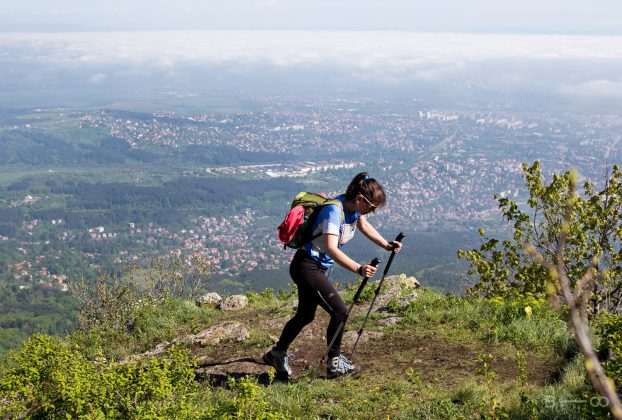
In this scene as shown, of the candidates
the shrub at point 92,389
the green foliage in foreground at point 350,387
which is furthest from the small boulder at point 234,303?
the shrub at point 92,389

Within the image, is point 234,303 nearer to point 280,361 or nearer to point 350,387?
point 280,361

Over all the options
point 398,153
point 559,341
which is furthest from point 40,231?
point 559,341

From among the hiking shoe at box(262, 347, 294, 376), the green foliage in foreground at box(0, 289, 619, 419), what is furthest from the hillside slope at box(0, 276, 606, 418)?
the hiking shoe at box(262, 347, 294, 376)

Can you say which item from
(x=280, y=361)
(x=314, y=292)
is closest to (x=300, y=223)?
(x=314, y=292)

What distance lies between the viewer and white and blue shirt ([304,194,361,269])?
18.6 ft

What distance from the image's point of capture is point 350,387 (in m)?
6.00

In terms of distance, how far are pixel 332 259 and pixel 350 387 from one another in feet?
4.89

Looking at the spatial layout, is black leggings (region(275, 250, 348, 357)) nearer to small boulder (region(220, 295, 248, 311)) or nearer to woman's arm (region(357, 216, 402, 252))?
woman's arm (region(357, 216, 402, 252))

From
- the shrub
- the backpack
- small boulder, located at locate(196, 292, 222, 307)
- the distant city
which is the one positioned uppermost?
the backpack

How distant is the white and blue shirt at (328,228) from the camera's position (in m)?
5.67

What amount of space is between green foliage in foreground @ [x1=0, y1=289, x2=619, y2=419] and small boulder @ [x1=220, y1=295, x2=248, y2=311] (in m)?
3.41

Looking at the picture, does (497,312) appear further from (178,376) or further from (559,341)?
(178,376)

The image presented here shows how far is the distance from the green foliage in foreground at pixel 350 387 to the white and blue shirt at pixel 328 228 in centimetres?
149

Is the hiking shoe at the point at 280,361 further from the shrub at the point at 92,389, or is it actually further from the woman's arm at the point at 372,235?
the woman's arm at the point at 372,235
